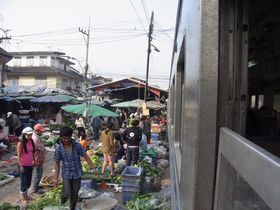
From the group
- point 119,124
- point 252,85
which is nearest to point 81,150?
point 252,85

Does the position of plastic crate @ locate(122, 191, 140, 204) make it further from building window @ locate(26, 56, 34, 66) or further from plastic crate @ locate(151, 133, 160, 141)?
building window @ locate(26, 56, 34, 66)

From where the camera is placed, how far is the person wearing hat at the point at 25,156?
7.62m

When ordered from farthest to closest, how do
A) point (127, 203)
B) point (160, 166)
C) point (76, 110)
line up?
point (76, 110)
point (160, 166)
point (127, 203)

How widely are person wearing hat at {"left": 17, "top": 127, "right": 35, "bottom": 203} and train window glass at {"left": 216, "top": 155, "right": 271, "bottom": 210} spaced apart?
6.69 metres

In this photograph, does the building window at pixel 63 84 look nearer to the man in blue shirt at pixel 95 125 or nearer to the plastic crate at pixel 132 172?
the man in blue shirt at pixel 95 125

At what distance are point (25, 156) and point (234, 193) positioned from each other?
7.01 m

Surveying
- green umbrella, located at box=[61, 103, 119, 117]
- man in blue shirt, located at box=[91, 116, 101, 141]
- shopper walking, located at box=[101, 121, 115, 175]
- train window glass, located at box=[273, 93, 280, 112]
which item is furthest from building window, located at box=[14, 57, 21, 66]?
train window glass, located at box=[273, 93, 280, 112]

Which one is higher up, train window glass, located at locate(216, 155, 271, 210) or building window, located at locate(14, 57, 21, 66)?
building window, located at locate(14, 57, 21, 66)

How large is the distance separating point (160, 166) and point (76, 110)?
7.88 metres

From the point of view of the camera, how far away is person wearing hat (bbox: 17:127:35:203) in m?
7.62

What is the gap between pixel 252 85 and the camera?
554 centimetres

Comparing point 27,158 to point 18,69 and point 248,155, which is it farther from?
point 18,69

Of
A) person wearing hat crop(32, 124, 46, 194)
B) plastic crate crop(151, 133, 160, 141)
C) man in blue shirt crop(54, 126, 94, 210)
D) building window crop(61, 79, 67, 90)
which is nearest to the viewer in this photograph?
man in blue shirt crop(54, 126, 94, 210)

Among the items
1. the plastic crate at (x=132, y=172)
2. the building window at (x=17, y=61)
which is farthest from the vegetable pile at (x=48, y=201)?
the building window at (x=17, y=61)
